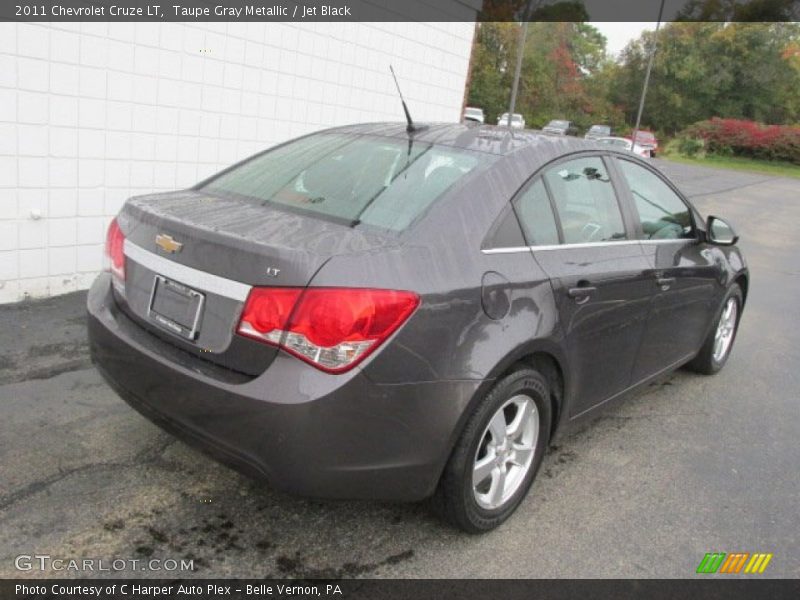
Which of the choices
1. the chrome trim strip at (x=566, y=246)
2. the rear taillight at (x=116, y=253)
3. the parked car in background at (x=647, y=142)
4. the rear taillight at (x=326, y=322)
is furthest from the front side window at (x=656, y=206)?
the parked car in background at (x=647, y=142)

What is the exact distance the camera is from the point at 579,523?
296 centimetres

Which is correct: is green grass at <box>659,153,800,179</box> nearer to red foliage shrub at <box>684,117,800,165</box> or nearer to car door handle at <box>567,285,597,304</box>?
red foliage shrub at <box>684,117,800,165</box>

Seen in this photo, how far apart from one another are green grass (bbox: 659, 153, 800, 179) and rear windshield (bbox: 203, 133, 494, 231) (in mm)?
38613

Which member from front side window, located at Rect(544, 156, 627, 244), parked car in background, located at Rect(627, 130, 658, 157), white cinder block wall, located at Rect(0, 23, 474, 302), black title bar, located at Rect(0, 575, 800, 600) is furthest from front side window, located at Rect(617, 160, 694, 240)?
parked car in background, located at Rect(627, 130, 658, 157)

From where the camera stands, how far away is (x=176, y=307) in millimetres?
2463

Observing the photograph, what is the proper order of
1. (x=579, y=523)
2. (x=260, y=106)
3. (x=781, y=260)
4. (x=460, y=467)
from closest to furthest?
(x=460, y=467) → (x=579, y=523) → (x=260, y=106) → (x=781, y=260)

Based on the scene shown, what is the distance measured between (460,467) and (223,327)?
982 millimetres

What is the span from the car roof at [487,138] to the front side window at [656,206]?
0.33 metres

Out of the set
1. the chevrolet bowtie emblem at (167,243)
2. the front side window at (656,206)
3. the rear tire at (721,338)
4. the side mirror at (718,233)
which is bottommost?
the rear tire at (721,338)

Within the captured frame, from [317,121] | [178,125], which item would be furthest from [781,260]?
Answer: [178,125]

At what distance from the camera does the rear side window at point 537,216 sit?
112 inches

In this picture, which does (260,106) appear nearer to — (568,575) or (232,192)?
(232,192)

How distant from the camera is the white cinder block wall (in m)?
4.68

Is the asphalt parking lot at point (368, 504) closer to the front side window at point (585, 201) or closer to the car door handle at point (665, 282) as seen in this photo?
the car door handle at point (665, 282)
